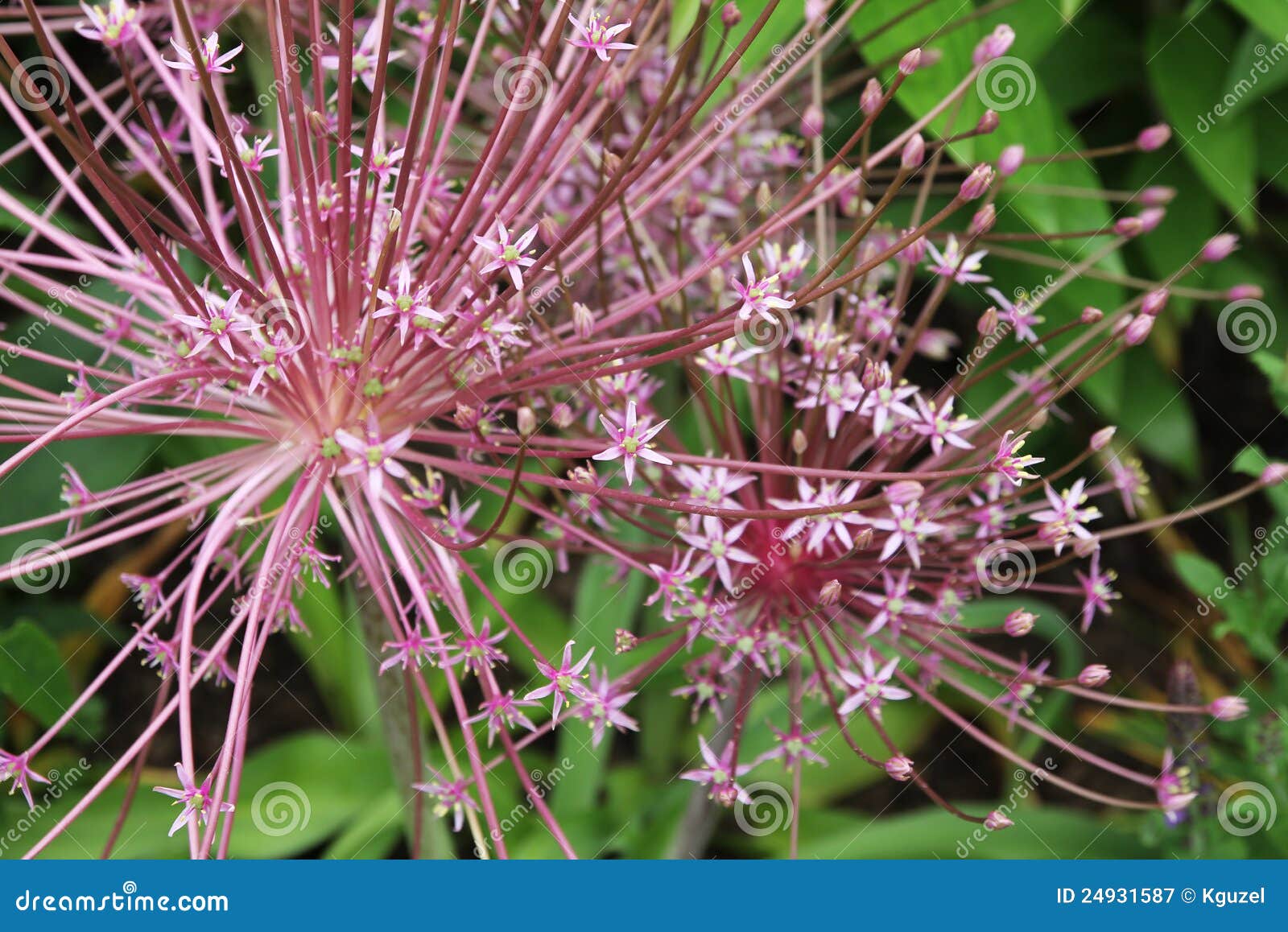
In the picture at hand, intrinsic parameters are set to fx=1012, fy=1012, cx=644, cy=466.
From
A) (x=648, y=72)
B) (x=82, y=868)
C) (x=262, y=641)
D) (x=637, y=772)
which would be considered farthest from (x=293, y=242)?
(x=637, y=772)

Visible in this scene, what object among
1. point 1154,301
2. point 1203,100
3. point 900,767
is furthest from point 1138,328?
point 1203,100

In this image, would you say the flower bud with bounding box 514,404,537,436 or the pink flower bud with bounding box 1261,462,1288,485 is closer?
the flower bud with bounding box 514,404,537,436

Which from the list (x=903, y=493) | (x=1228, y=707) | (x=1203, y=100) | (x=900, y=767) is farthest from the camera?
(x=1203, y=100)

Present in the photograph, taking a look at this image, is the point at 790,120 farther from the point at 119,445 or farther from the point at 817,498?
the point at 119,445

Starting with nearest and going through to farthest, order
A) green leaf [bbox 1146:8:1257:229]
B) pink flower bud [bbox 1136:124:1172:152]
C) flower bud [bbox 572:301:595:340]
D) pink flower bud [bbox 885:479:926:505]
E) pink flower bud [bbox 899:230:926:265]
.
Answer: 1. pink flower bud [bbox 885:479:926:505]
2. flower bud [bbox 572:301:595:340]
3. pink flower bud [bbox 899:230:926:265]
4. pink flower bud [bbox 1136:124:1172:152]
5. green leaf [bbox 1146:8:1257:229]

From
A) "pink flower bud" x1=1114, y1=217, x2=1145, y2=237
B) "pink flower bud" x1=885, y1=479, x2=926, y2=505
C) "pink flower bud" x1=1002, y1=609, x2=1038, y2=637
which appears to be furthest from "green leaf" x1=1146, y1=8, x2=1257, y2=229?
"pink flower bud" x1=885, y1=479, x2=926, y2=505

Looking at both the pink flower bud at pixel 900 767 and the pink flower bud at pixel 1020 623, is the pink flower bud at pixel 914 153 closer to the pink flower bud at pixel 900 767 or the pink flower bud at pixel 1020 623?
the pink flower bud at pixel 1020 623

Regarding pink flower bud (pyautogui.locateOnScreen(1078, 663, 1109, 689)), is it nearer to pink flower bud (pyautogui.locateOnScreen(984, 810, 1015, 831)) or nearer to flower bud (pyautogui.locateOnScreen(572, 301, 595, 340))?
pink flower bud (pyautogui.locateOnScreen(984, 810, 1015, 831))

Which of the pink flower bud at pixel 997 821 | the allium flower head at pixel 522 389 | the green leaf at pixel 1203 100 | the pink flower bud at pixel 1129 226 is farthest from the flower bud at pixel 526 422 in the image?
the green leaf at pixel 1203 100

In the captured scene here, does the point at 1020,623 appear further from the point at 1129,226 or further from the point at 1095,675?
the point at 1129,226
